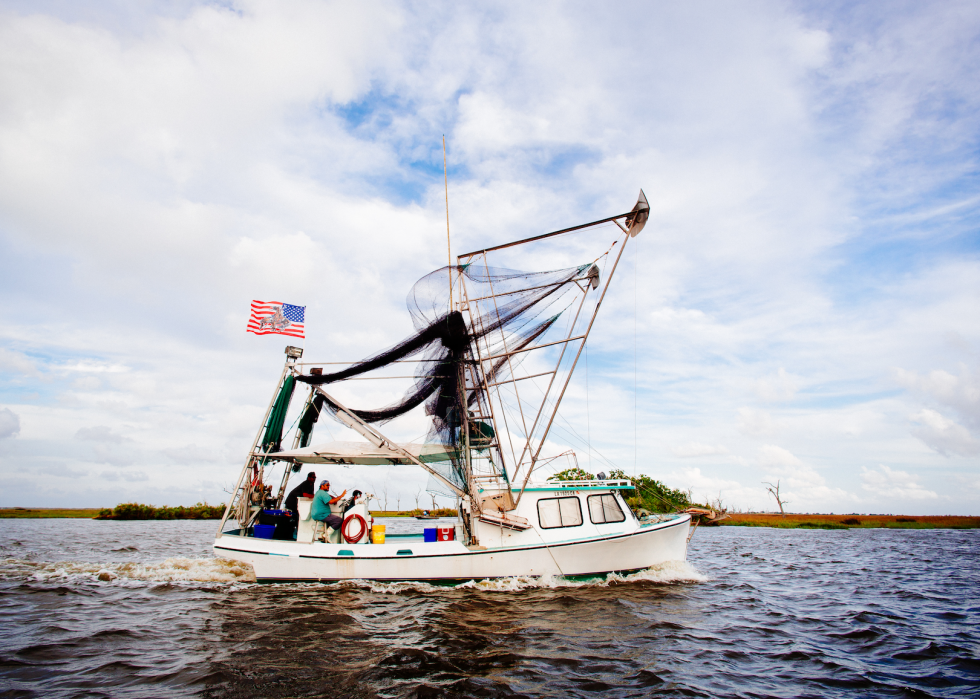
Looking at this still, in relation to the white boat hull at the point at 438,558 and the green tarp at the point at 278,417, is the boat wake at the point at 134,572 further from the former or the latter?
the green tarp at the point at 278,417

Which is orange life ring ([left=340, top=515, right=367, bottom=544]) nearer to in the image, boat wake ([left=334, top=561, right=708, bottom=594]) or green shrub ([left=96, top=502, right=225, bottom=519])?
boat wake ([left=334, top=561, right=708, bottom=594])

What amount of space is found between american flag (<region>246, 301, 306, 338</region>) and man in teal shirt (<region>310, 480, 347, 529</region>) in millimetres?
4778

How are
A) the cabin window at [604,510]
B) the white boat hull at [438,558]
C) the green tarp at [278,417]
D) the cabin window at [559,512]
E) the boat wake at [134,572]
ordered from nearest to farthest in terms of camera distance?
the white boat hull at [438,558], the cabin window at [559,512], the cabin window at [604,510], the boat wake at [134,572], the green tarp at [278,417]

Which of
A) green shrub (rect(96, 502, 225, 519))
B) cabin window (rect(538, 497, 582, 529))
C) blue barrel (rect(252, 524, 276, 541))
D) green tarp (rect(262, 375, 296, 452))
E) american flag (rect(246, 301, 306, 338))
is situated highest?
american flag (rect(246, 301, 306, 338))

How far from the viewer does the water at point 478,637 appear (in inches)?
261

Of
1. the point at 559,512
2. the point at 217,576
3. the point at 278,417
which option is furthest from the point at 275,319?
the point at 559,512

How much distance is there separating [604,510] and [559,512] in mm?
1343

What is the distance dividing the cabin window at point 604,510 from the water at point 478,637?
1633mm

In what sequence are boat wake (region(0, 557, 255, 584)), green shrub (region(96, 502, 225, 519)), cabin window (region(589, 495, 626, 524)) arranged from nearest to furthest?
cabin window (region(589, 495, 626, 524)), boat wake (region(0, 557, 255, 584)), green shrub (region(96, 502, 225, 519))

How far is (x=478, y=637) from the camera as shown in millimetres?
8562

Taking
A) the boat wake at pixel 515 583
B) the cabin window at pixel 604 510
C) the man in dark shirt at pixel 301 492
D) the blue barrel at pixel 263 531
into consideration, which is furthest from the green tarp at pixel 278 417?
the cabin window at pixel 604 510

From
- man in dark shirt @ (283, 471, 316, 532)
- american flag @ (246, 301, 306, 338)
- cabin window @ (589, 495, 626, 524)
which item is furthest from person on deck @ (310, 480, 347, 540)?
cabin window @ (589, 495, 626, 524)

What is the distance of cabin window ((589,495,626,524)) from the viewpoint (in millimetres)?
13602

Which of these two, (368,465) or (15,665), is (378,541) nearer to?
(368,465)
